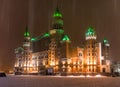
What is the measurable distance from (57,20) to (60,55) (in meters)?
22.1

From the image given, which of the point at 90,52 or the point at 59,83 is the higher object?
A: the point at 90,52

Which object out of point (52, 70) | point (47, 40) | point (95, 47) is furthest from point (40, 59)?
point (95, 47)

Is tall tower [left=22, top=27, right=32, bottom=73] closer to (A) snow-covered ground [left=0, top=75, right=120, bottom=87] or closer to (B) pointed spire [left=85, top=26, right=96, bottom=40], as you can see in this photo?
(B) pointed spire [left=85, top=26, right=96, bottom=40]

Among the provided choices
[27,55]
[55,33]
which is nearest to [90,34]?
[55,33]

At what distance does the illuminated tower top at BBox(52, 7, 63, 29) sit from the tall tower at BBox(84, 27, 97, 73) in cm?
2206

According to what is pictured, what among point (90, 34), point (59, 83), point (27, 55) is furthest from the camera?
point (27, 55)

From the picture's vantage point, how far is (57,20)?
6102 inches

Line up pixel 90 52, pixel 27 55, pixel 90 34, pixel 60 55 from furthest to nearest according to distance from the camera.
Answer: pixel 27 55
pixel 60 55
pixel 90 34
pixel 90 52

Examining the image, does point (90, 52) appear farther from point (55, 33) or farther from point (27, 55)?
point (27, 55)

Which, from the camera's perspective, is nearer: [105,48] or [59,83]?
[59,83]

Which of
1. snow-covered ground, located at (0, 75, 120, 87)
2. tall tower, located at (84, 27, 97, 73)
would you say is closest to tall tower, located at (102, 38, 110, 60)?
tall tower, located at (84, 27, 97, 73)

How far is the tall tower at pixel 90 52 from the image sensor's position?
12912cm

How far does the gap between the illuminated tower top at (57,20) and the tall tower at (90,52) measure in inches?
869

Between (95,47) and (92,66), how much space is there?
Answer: 30.0ft
